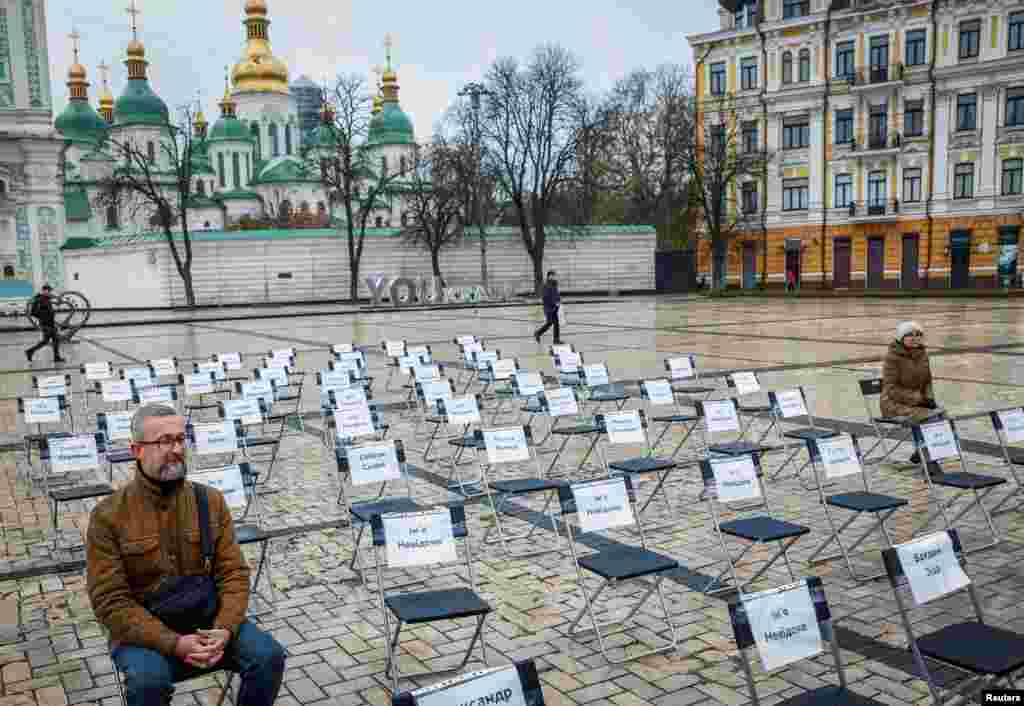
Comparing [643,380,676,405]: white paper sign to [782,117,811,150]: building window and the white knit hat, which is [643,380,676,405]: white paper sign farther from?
[782,117,811,150]: building window

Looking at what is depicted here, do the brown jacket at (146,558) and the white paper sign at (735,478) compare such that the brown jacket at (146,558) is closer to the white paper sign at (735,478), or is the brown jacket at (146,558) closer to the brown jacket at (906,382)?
the white paper sign at (735,478)

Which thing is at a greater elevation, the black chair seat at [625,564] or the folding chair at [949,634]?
the folding chair at [949,634]

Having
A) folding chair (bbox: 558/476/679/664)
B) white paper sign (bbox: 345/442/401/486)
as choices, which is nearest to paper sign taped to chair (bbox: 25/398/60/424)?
white paper sign (bbox: 345/442/401/486)

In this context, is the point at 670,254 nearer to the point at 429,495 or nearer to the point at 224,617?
the point at 429,495

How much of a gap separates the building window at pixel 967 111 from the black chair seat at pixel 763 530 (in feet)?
142

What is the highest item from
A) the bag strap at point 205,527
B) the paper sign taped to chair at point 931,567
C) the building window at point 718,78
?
the building window at point 718,78

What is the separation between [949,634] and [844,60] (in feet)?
152

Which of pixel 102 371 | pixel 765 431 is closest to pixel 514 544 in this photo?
pixel 765 431

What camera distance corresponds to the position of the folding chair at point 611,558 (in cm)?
475

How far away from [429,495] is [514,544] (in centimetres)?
151

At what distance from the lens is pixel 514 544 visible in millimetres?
6758

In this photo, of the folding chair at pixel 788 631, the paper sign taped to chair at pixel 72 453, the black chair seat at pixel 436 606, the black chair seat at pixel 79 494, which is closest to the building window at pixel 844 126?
the paper sign taped to chair at pixel 72 453

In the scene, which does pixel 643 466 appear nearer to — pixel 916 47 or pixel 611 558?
pixel 611 558

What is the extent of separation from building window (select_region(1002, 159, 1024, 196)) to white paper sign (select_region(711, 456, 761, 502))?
139 ft
